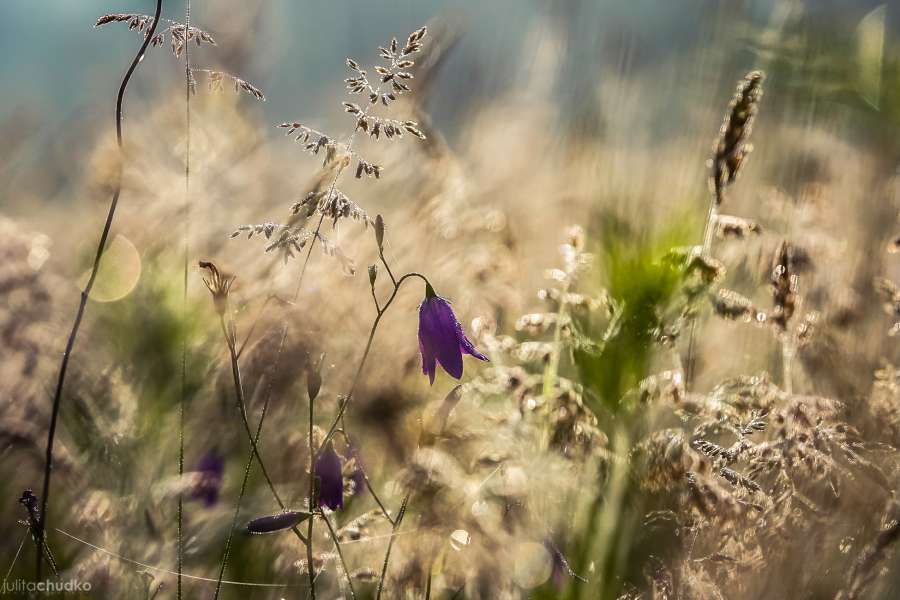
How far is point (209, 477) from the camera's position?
94 cm

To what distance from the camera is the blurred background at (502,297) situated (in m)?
0.86

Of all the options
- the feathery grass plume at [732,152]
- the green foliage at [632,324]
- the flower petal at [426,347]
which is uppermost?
the feathery grass plume at [732,152]

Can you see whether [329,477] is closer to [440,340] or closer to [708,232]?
[440,340]

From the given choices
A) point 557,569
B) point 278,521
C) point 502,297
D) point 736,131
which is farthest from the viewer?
point 502,297

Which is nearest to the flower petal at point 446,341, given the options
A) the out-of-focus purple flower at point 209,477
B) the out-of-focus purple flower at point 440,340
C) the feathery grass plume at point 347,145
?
the out-of-focus purple flower at point 440,340

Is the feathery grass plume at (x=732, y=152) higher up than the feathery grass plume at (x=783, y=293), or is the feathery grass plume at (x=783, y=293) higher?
the feathery grass plume at (x=732, y=152)

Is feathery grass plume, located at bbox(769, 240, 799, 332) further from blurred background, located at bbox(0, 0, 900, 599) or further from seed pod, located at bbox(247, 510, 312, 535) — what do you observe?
seed pod, located at bbox(247, 510, 312, 535)

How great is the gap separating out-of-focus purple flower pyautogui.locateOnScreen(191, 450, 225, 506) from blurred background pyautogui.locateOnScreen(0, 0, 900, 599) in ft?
0.03

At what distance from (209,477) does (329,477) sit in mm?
235

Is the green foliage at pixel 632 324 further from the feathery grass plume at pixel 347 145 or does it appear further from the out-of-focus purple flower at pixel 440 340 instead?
the feathery grass plume at pixel 347 145

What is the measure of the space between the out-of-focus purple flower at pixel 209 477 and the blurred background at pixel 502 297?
0.01 meters

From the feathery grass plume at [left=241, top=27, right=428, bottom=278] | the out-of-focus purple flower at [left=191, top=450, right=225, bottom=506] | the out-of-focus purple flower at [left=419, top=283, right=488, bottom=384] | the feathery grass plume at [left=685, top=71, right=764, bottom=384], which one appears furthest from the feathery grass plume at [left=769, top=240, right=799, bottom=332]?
the out-of-focus purple flower at [left=191, top=450, right=225, bottom=506]

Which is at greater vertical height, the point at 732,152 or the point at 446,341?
the point at 732,152

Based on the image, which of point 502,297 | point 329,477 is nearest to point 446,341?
point 329,477
